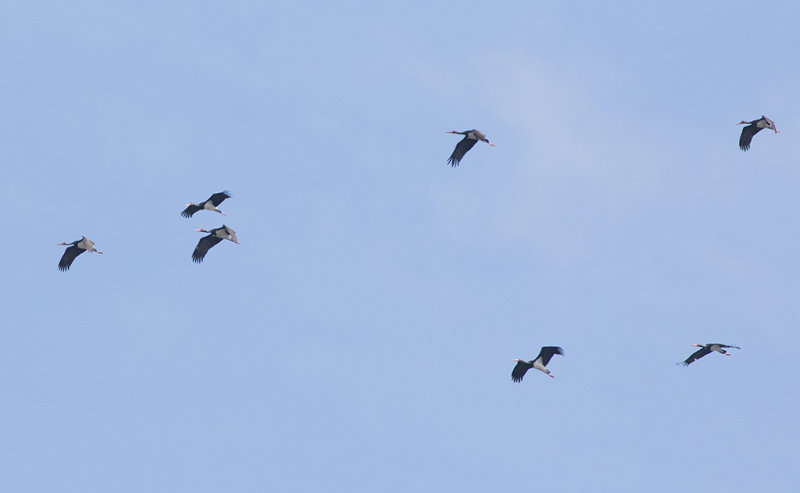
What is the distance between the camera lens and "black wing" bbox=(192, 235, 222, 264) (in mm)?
56500

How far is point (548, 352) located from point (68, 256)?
19.1 m

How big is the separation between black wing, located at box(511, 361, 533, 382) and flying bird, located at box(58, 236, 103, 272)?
16.8 meters

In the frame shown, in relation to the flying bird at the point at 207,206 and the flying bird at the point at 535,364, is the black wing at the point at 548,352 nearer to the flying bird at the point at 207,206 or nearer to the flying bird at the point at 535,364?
the flying bird at the point at 535,364

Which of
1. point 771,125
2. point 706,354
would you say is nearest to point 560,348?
point 706,354

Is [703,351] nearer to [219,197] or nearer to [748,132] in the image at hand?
[748,132]

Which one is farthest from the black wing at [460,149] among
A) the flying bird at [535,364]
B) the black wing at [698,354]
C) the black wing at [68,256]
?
the black wing at [68,256]

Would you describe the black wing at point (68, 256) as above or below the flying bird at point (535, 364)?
above

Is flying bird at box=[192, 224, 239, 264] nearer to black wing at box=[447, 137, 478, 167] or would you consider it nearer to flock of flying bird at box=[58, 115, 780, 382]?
flock of flying bird at box=[58, 115, 780, 382]

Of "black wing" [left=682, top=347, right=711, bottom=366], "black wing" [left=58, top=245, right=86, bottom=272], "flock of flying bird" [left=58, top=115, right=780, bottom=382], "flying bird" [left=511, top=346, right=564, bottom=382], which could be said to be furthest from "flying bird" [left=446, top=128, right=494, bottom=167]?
"black wing" [left=58, top=245, right=86, bottom=272]

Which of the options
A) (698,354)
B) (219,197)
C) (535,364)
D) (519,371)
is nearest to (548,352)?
(535,364)

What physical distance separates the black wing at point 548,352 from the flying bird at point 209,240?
1246 cm

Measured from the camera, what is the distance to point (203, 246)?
186 ft

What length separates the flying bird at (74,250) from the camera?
57094 millimetres

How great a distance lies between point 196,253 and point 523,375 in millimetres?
13303
